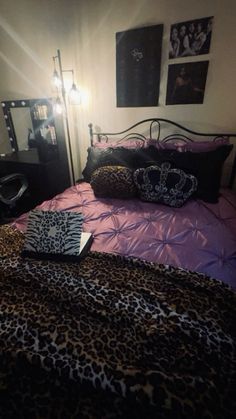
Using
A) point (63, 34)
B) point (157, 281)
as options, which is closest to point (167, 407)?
point (157, 281)

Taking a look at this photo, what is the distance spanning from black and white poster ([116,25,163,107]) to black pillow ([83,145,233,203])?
1.97 feet

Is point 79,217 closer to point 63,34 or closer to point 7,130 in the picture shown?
point 63,34

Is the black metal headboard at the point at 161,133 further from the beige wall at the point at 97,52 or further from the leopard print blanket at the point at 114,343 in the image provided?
the leopard print blanket at the point at 114,343

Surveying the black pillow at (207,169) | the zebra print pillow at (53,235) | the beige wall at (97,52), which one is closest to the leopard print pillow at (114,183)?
the black pillow at (207,169)

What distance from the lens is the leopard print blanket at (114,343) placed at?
1.81 ft

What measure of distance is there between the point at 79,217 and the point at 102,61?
1831 mm

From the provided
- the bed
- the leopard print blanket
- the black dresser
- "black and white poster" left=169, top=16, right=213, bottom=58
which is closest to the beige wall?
"black and white poster" left=169, top=16, right=213, bottom=58

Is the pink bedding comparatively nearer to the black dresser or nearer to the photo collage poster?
the black dresser

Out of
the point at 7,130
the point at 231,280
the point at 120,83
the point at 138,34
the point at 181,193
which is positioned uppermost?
the point at 138,34

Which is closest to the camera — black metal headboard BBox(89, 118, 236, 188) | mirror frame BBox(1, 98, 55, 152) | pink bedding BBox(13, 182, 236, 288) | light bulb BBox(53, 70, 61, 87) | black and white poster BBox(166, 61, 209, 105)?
pink bedding BBox(13, 182, 236, 288)

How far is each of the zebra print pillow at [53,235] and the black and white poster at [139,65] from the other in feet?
5.03

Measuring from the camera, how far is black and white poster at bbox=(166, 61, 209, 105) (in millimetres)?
1833

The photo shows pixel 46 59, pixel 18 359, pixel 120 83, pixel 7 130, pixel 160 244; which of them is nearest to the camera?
pixel 18 359

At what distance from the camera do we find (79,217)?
1.18m
